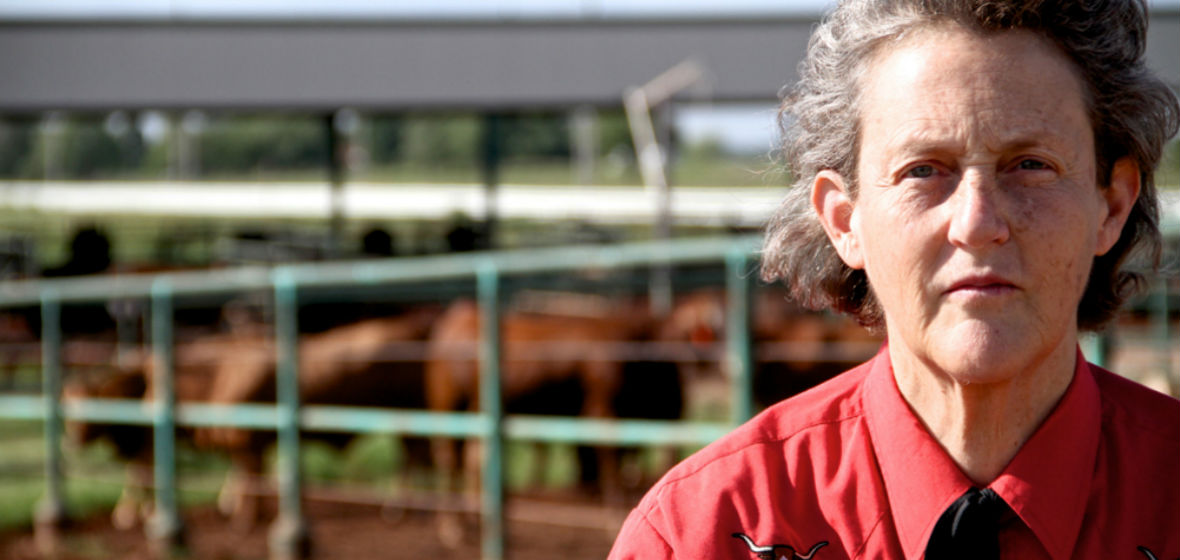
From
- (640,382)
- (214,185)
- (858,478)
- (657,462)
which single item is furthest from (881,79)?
(214,185)

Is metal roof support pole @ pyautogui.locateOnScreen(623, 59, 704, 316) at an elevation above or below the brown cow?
above

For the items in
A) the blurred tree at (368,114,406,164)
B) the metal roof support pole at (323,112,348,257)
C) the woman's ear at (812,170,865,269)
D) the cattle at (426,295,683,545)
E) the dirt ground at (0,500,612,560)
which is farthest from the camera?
the blurred tree at (368,114,406,164)

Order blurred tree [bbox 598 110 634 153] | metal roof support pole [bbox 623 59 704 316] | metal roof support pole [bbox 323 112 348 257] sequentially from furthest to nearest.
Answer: blurred tree [bbox 598 110 634 153] < metal roof support pole [bbox 323 112 348 257] < metal roof support pole [bbox 623 59 704 316]

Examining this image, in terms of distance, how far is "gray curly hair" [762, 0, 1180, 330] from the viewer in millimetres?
1445

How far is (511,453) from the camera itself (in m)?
9.10

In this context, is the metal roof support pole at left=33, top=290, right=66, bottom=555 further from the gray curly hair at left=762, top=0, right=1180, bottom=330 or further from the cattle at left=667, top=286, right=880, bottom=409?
the gray curly hair at left=762, top=0, right=1180, bottom=330

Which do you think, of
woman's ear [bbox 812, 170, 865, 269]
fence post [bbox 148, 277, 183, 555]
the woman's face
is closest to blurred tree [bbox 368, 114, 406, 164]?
fence post [bbox 148, 277, 183, 555]

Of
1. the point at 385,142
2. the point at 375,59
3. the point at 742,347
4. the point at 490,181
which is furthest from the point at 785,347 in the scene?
the point at 385,142

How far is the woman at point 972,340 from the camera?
140cm

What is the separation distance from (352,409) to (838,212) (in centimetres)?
612

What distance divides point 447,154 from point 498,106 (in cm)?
3484

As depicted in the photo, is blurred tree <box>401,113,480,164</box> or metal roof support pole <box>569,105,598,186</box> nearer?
metal roof support pole <box>569,105,598,186</box>

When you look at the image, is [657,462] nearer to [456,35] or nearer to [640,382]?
[640,382]

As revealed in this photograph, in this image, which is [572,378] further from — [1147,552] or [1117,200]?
[1147,552]
